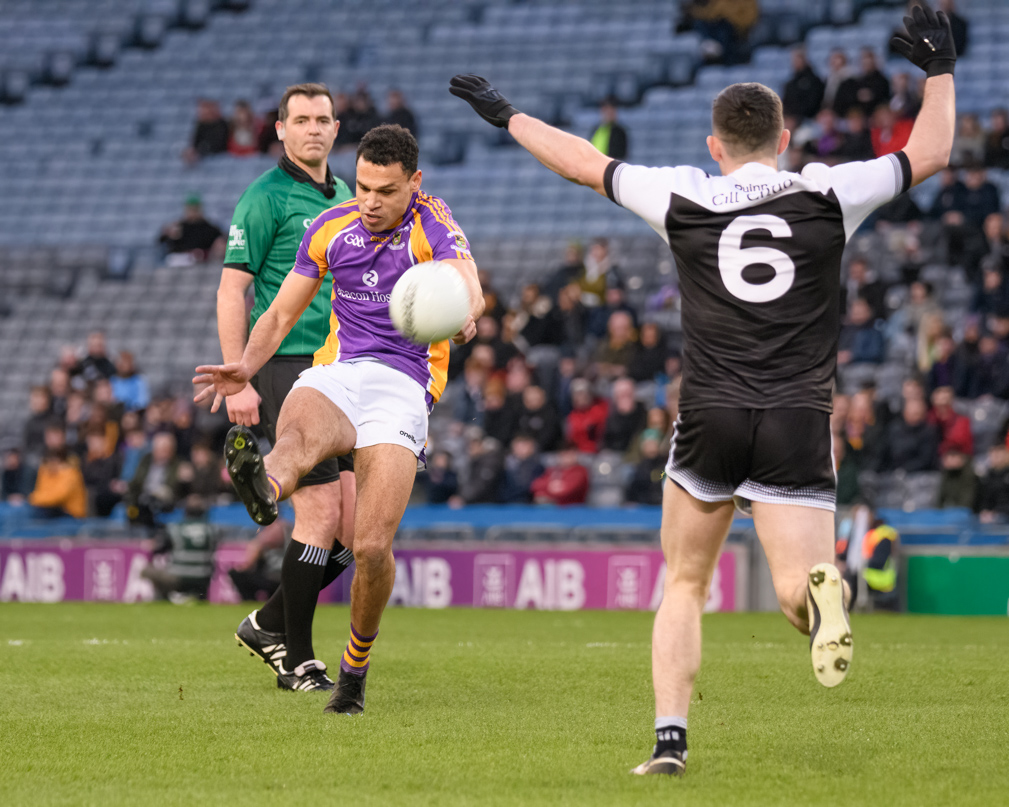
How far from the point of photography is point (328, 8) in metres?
26.2

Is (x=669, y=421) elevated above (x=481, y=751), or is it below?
below

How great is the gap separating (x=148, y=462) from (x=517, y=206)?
777 cm

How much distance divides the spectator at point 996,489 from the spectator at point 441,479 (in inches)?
211

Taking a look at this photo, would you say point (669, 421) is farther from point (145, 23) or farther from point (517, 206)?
point (145, 23)

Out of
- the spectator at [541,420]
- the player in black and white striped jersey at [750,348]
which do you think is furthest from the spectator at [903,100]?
the player in black and white striped jersey at [750,348]

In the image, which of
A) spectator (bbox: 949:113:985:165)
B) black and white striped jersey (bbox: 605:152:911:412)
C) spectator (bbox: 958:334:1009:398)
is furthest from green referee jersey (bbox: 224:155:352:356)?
spectator (bbox: 949:113:985:165)

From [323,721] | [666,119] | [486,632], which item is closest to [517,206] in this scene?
[666,119]

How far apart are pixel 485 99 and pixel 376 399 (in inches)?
58.8

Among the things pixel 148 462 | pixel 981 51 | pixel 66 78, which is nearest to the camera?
pixel 148 462

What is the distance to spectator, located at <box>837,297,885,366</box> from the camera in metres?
15.7

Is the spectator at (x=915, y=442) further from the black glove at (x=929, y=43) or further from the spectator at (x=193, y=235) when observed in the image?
the spectator at (x=193, y=235)

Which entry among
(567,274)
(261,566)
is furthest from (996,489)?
(261,566)

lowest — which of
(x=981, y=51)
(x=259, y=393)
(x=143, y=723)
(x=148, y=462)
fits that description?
(x=148, y=462)

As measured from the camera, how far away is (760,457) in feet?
14.3
